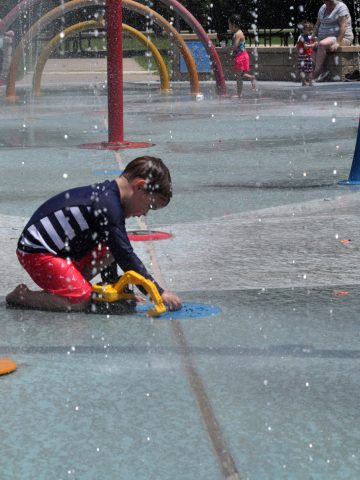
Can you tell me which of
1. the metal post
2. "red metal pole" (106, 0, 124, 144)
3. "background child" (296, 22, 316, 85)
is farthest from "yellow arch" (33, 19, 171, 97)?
the metal post

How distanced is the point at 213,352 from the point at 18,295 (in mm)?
1172

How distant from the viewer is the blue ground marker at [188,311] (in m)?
5.13

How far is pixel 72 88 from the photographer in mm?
25047

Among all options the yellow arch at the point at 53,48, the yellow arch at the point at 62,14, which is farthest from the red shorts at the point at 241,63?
the yellow arch at the point at 53,48

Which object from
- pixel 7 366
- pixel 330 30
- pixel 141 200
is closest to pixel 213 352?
pixel 7 366

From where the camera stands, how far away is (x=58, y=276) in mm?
5246

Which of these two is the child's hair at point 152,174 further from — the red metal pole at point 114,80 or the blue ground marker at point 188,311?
the red metal pole at point 114,80

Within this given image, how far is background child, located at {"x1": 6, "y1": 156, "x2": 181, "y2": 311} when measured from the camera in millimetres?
5129

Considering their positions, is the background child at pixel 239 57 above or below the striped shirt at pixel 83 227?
below

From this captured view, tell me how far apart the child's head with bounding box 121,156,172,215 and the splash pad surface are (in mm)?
550

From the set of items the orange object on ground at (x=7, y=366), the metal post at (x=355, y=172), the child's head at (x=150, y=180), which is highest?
the child's head at (x=150, y=180)

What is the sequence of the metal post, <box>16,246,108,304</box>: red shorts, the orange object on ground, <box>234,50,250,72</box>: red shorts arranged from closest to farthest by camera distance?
1. the orange object on ground
2. <box>16,246,108,304</box>: red shorts
3. the metal post
4. <box>234,50,250,72</box>: red shorts

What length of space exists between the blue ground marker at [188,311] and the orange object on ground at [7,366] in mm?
952

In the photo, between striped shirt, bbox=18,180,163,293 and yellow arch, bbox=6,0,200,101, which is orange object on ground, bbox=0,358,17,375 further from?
yellow arch, bbox=6,0,200,101
